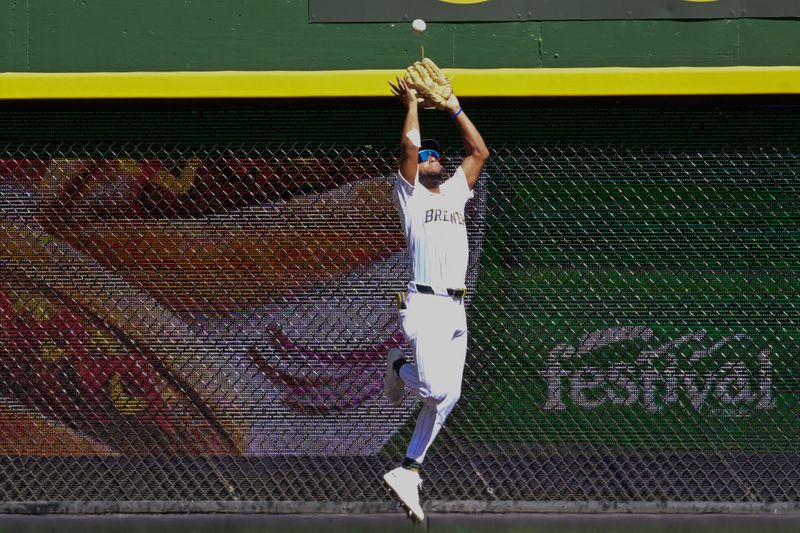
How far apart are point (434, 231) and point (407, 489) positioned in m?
1.23

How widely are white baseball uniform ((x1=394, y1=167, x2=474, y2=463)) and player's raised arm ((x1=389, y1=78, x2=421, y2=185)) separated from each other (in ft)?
0.22

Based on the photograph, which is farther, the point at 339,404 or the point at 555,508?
the point at 339,404

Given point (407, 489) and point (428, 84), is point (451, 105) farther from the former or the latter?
point (407, 489)

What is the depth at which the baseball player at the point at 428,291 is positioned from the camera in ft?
14.6

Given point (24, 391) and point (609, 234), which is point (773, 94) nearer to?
point (609, 234)

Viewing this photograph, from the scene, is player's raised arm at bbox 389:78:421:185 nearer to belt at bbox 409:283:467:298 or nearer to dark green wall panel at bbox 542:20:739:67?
belt at bbox 409:283:467:298

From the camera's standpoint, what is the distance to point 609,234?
552cm

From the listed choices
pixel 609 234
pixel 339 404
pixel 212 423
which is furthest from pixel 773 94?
pixel 212 423

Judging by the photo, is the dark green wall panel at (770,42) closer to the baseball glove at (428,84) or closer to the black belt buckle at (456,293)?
the baseball glove at (428,84)

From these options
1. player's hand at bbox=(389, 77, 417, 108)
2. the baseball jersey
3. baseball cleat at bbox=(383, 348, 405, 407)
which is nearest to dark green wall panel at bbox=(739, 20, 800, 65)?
the baseball jersey

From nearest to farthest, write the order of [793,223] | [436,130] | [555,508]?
[555,508] → [793,223] → [436,130]

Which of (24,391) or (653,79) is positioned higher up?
(653,79)

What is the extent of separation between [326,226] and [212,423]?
1354mm

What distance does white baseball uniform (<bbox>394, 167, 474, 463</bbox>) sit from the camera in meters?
4.44
